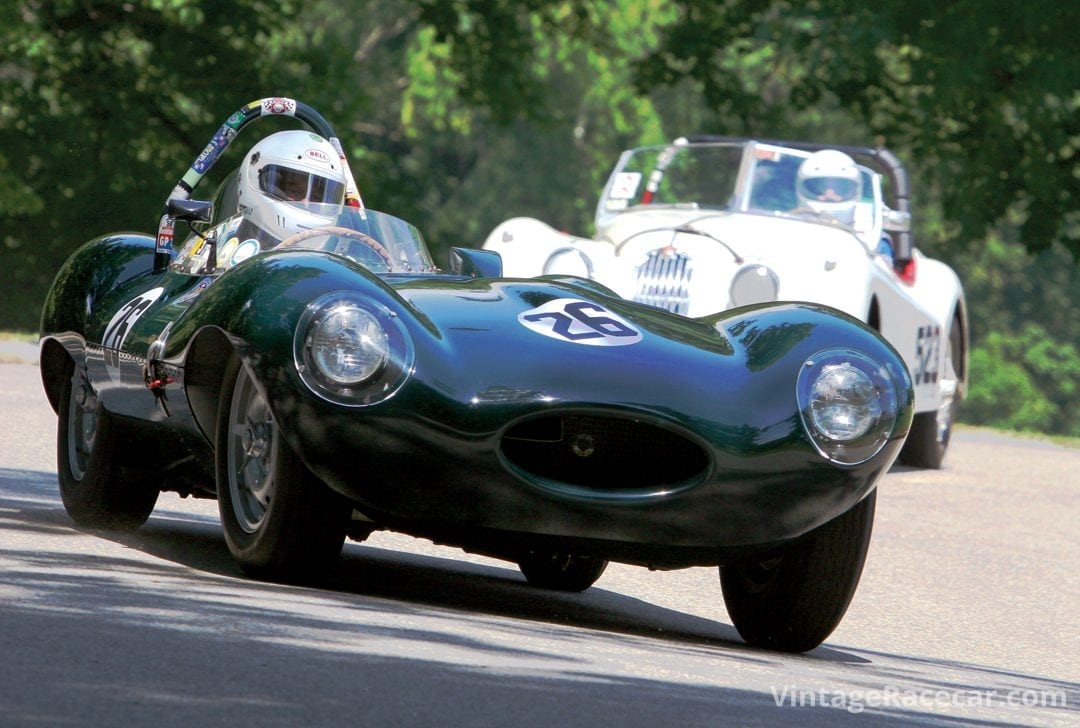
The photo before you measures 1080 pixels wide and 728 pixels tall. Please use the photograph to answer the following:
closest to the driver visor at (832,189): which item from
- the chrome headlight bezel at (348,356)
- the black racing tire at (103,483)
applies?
the black racing tire at (103,483)

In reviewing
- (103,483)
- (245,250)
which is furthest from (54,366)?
(245,250)

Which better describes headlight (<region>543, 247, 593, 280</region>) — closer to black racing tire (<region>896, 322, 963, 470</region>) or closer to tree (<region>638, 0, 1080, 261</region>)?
black racing tire (<region>896, 322, 963, 470</region>)

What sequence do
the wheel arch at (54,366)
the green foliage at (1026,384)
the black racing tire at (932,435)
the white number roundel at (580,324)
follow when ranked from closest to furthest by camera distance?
the white number roundel at (580,324) → the wheel arch at (54,366) → the black racing tire at (932,435) → the green foliage at (1026,384)

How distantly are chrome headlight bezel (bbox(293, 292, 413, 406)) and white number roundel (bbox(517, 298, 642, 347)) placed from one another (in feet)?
1.44

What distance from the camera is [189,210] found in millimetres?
7215

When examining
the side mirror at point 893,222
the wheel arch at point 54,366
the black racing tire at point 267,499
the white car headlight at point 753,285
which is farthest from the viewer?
the side mirror at point 893,222

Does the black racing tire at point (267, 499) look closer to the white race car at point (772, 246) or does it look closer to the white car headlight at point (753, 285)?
the white race car at point (772, 246)

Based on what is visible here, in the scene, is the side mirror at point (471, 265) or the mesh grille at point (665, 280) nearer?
the side mirror at point (471, 265)

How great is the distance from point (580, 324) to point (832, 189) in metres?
7.96

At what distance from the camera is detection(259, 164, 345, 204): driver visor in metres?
7.28

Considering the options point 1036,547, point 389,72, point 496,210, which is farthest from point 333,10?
point 1036,547

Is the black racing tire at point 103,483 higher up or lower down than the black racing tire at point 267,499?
lower down

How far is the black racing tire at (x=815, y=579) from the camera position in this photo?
5.78m

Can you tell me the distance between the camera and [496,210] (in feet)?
177
